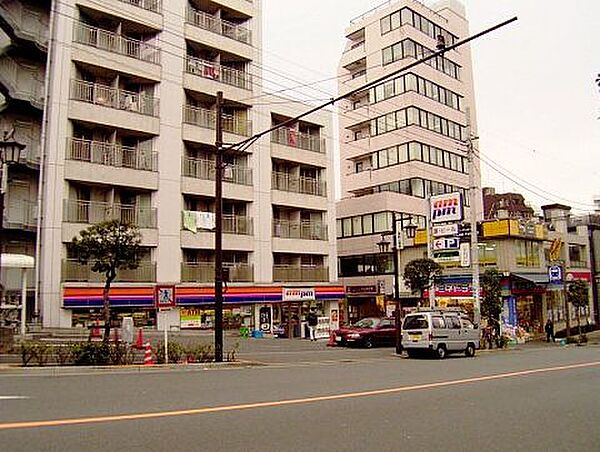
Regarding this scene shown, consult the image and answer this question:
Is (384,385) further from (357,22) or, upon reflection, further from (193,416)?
(357,22)

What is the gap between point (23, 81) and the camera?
100 ft

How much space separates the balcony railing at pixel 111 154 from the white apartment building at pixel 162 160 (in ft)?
0.22

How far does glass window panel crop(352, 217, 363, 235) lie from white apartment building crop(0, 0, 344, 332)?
6.62 m

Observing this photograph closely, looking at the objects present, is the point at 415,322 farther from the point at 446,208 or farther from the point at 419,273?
the point at 446,208

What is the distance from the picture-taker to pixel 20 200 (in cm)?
2977

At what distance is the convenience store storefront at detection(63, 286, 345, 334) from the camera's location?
2941cm

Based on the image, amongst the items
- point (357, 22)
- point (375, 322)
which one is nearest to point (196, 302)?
point (375, 322)

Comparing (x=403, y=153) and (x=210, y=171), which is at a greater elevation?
(x=403, y=153)

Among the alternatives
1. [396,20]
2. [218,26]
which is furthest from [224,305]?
[396,20]

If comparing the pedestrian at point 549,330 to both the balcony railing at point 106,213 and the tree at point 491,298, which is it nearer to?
the tree at point 491,298

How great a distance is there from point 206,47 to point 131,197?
33.9 ft

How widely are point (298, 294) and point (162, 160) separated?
11897mm

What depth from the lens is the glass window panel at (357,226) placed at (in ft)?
156

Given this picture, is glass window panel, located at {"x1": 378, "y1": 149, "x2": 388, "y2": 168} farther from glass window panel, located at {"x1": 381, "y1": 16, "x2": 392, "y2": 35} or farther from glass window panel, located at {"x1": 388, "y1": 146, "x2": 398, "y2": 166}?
glass window panel, located at {"x1": 381, "y1": 16, "x2": 392, "y2": 35}
